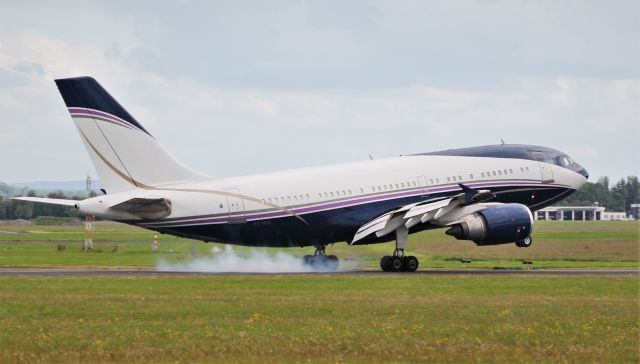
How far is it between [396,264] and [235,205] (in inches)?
313

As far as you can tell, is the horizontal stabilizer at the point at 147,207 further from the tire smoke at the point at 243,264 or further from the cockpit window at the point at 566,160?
the cockpit window at the point at 566,160

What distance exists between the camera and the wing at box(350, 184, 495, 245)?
158 feet

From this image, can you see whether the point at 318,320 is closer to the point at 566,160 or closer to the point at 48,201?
the point at 48,201

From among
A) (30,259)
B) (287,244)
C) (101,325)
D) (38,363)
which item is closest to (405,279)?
(287,244)

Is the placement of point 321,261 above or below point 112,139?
below

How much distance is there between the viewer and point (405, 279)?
42.7 m

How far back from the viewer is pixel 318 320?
1089 inches

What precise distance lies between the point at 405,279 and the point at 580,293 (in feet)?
28.4

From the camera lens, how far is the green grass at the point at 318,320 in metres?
21.9

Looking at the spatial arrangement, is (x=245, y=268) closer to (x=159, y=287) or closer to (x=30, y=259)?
(x=159, y=287)

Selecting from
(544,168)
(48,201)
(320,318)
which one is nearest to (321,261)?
(544,168)

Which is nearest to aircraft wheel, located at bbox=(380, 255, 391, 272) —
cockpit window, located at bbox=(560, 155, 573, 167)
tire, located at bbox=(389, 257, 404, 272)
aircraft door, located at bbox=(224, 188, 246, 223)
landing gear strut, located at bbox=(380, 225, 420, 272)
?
landing gear strut, located at bbox=(380, 225, 420, 272)

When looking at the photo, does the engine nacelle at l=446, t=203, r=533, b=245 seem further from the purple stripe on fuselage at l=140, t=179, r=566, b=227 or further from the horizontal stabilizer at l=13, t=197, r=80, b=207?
the horizontal stabilizer at l=13, t=197, r=80, b=207

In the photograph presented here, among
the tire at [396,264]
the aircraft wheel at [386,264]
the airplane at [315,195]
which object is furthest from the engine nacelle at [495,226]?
the aircraft wheel at [386,264]
